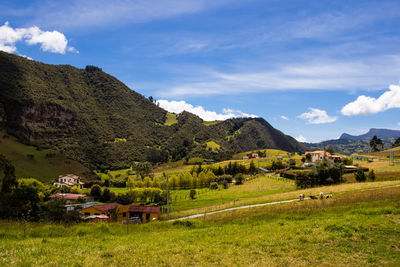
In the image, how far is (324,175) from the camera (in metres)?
57.0

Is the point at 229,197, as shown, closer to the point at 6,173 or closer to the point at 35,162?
the point at 6,173

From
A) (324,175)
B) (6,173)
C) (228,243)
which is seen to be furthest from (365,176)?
(6,173)

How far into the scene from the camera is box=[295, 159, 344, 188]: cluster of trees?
5594cm

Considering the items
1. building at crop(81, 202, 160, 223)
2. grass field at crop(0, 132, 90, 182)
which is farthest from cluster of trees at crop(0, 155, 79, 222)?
grass field at crop(0, 132, 90, 182)

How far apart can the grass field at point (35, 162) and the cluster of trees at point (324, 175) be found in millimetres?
111199

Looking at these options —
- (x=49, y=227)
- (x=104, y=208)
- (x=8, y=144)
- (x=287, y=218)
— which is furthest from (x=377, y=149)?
(x=8, y=144)

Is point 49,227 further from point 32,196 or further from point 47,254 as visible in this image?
point 32,196

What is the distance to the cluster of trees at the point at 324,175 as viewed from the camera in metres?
55.9

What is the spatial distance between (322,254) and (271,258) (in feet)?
6.71

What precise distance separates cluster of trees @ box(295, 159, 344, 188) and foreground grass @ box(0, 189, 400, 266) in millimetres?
42287

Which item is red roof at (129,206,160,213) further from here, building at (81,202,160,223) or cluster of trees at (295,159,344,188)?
cluster of trees at (295,159,344,188)

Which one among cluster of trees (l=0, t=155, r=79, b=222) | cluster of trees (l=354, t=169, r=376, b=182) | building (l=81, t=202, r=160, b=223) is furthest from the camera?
cluster of trees (l=354, t=169, r=376, b=182)

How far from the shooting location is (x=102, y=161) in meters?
197

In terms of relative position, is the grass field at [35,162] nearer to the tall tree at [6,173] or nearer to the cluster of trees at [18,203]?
the cluster of trees at [18,203]
